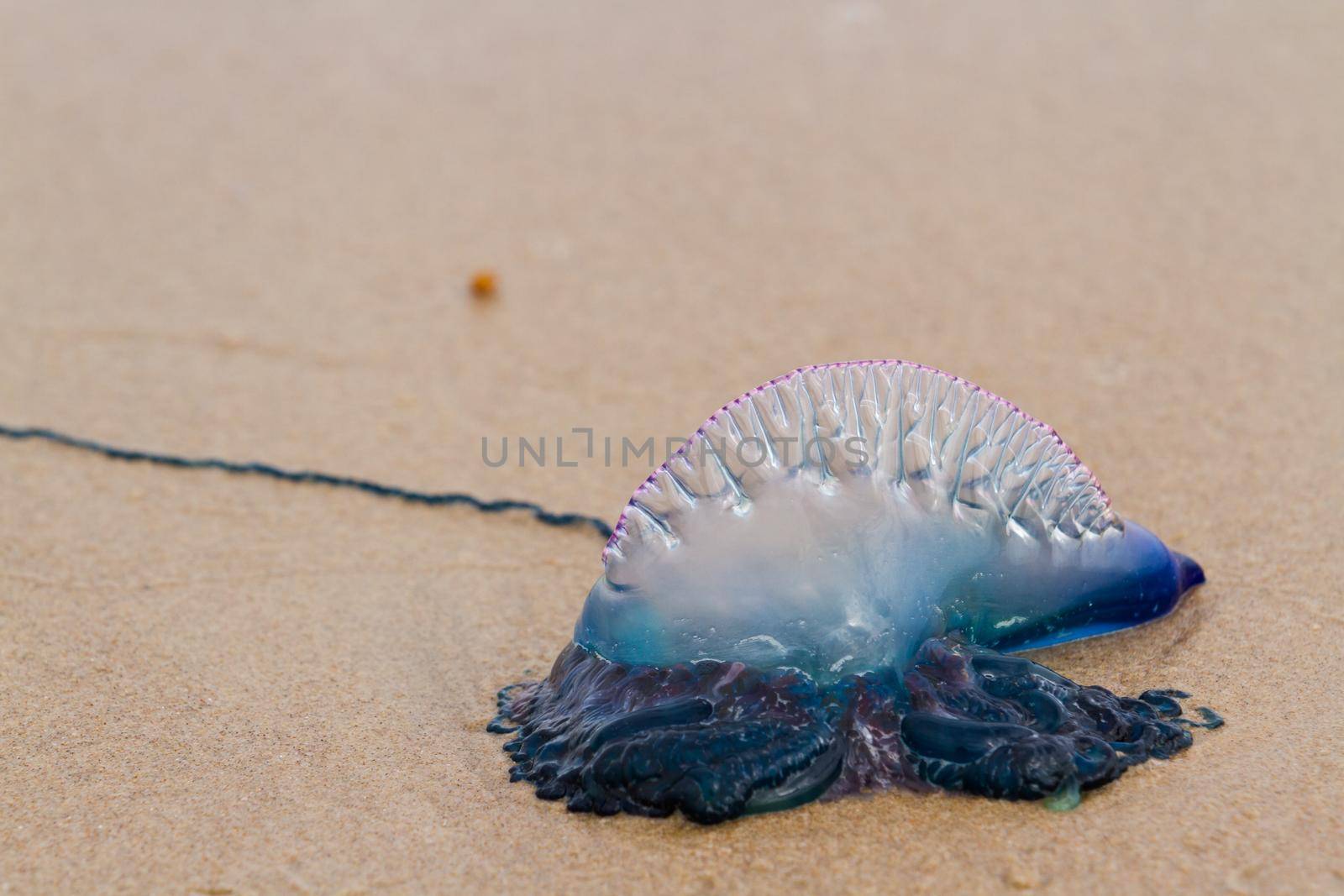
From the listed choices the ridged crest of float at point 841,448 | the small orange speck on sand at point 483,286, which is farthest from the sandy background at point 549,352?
the ridged crest of float at point 841,448

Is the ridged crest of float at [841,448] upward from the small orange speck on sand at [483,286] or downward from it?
upward

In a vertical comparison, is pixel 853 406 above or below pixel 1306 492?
above

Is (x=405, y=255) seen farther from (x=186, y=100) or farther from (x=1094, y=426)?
(x=1094, y=426)

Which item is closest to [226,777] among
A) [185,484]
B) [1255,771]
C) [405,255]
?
[185,484]

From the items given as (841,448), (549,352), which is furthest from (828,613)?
(549,352)

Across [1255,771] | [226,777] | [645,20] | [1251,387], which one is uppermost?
[645,20]

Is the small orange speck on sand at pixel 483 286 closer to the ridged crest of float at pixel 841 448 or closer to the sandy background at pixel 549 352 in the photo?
the sandy background at pixel 549 352

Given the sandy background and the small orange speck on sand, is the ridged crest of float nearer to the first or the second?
the sandy background
